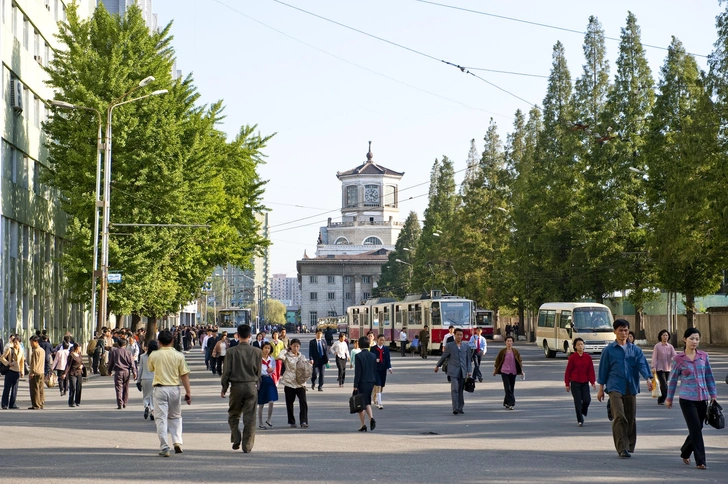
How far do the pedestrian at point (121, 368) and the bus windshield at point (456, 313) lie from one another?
36785 millimetres

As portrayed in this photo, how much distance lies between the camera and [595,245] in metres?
64.4

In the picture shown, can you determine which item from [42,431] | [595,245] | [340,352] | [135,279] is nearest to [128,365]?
[42,431]

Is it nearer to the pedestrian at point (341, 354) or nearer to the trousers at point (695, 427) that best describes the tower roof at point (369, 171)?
the pedestrian at point (341, 354)

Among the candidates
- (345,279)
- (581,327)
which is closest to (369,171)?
(345,279)

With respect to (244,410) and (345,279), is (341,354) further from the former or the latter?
(345,279)

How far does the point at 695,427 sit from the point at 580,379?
658 centimetres

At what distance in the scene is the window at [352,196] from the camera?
186875 mm

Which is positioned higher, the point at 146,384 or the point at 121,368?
the point at 121,368

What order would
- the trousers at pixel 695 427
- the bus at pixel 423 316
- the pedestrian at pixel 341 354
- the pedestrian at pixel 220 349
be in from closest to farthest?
the trousers at pixel 695 427 < the pedestrian at pixel 341 354 < the pedestrian at pixel 220 349 < the bus at pixel 423 316

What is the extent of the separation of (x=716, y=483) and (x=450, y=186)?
102 meters

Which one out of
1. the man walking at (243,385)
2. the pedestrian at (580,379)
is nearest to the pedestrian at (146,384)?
the man walking at (243,385)

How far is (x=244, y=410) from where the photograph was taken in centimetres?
1522

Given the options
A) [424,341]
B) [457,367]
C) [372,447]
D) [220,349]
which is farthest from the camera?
[424,341]

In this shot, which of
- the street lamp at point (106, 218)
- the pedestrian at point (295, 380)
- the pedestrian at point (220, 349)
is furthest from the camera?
the street lamp at point (106, 218)
